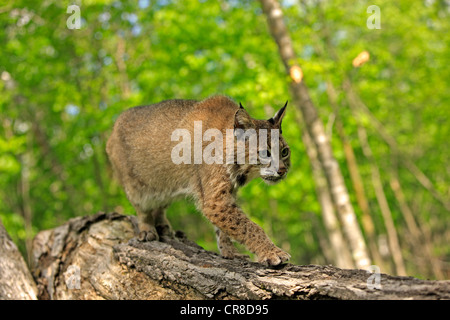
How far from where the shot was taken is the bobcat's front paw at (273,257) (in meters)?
5.38

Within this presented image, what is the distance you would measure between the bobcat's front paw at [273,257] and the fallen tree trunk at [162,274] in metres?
0.10

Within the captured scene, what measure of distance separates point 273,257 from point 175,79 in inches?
516

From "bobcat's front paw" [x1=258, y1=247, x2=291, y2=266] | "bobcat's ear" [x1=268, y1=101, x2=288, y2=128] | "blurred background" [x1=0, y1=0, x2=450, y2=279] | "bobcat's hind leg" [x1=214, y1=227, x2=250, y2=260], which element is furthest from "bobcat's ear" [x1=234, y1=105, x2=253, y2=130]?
"blurred background" [x1=0, y1=0, x2=450, y2=279]

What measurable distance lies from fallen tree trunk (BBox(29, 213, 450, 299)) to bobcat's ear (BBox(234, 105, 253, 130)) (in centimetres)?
185

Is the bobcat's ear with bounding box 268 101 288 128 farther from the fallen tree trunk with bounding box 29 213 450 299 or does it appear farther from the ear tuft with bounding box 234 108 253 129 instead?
the fallen tree trunk with bounding box 29 213 450 299

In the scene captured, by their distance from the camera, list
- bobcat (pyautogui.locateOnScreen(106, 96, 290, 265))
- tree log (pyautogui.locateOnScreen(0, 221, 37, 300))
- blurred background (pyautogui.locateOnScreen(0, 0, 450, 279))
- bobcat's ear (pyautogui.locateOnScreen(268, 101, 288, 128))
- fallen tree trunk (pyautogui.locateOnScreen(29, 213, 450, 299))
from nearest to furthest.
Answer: fallen tree trunk (pyautogui.locateOnScreen(29, 213, 450, 299)) → bobcat (pyautogui.locateOnScreen(106, 96, 290, 265)) → bobcat's ear (pyautogui.locateOnScreen(268, 101, 288, 128)) → tree log (pyautogui.locateOnScreen(0, 221, 37, 300)) → blurred background (pyautogui.locateOnScreen(0, 0, 450, 279))

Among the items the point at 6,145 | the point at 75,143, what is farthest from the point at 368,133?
the point at 6,145

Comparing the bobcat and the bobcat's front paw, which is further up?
the bobcat

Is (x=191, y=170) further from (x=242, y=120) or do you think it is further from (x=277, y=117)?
(x=277, y=117)

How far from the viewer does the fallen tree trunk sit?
4.18 m

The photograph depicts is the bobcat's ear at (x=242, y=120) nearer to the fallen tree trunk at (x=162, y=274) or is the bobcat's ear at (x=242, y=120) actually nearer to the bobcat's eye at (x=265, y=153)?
the bobcat's eye at (x=265, y=153)

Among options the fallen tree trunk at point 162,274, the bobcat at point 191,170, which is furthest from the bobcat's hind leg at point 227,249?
the fallen tree trunk at point 162,274

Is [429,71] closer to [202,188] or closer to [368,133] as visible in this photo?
[368,133]
